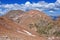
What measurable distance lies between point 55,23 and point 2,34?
60358 mm

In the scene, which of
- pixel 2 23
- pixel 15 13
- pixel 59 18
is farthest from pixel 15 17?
Result: pixel 2 23

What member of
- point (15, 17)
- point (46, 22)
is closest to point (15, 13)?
point (15, 17)

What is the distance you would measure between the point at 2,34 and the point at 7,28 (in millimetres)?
3000

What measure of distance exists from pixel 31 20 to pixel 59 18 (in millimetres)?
18998

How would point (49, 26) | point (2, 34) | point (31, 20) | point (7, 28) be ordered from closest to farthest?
point (2, 34) → point (7, 28) → point (31, 20) → point (49, 26)

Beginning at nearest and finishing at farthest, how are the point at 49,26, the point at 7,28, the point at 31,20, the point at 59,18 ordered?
the point at 7,28, the point at 31,20, the point at 49,26, the point at 59,18

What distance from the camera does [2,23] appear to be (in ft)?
100

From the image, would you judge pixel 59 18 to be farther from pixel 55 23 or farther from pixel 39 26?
pixel 39 26

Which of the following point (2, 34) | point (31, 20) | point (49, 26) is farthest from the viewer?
point (49, 26)

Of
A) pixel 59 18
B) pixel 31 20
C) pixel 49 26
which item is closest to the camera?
pixel 31 20

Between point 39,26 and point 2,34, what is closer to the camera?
point 2,34

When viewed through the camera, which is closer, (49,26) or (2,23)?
(2,23)

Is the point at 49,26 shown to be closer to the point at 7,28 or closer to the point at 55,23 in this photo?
the point at 55,23

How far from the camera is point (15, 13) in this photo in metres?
79.6
